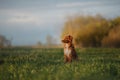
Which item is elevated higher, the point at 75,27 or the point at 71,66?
the point at 75,27

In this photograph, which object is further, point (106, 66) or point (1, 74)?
point (106, 66)

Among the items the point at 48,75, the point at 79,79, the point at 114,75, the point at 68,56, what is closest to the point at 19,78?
the point at 48,75

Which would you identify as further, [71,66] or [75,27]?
[75,27]

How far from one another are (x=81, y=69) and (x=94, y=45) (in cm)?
1840

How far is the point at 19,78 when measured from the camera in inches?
386

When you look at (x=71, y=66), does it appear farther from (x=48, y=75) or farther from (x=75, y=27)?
(x=75, y=27)

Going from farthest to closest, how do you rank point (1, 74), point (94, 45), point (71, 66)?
1. point (94, 45)
2. point (71, 66)
3. point (1, 74)

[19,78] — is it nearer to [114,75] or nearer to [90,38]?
[114,75]

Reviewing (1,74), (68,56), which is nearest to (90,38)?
(68,56)

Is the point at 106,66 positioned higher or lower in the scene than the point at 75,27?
lower

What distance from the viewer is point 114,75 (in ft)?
36.3

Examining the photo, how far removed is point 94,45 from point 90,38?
0.92m

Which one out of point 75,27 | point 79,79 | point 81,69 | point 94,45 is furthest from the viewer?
point 94,45

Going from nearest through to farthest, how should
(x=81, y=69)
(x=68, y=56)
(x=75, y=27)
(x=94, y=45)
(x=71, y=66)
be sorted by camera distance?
1. (x=81, y=69)
2. (x=71, y=66)
3. (x=68, y=56)
4. (x=75, y=27)
5. (x=94, y=45)
